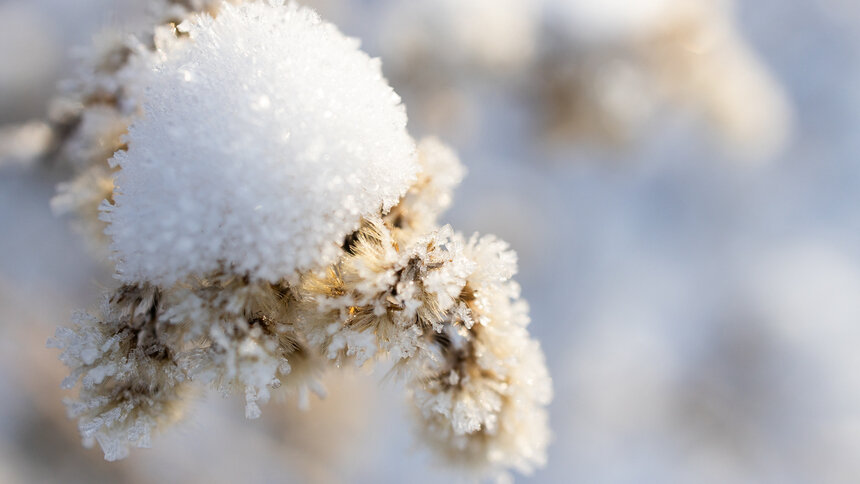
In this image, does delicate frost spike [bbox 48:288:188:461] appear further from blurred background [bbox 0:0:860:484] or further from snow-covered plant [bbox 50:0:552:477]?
blurred background [bbox 0:0:860:484]

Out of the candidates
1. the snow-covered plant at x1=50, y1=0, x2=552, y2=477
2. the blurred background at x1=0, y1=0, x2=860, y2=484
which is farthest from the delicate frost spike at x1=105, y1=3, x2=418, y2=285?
the blurred background at x1=0, y1=0, x2=860, y2=484

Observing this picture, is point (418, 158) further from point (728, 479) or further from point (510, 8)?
point (728, 479)

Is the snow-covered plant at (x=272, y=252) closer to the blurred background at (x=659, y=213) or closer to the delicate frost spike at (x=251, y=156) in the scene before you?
the delicate frost spike at (x=251, y=156)

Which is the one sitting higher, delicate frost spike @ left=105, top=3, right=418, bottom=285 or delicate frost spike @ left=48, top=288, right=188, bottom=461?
delicate frost spike @ left=105, top=3, right=418, bottom=285

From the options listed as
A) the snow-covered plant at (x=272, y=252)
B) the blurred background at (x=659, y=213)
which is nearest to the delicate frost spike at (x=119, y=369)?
the snow-covered plant at (x=272, y=252)

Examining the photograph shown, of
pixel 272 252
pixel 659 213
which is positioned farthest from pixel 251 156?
pixel 659 213

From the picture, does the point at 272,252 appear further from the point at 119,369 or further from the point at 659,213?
the point at 659,213
